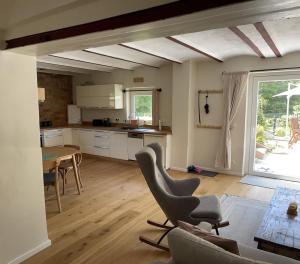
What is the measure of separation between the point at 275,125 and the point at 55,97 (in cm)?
575

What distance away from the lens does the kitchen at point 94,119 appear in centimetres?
577

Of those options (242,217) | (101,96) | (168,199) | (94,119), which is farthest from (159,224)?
(94,119)

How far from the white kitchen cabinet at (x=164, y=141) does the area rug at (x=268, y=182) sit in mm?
1580

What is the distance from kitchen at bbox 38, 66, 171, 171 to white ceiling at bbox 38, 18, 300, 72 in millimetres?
1303

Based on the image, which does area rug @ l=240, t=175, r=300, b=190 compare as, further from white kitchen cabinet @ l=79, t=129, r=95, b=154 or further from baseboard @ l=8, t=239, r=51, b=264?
white kitchen cabinet @ l=79, t=129, r=95, b=154

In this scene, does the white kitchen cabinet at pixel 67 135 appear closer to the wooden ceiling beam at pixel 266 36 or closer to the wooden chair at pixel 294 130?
the wooden ceiling beam at pixel 266 36

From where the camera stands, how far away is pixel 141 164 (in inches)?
99.7

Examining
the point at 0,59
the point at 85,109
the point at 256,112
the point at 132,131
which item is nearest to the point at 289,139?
the point at 256,112

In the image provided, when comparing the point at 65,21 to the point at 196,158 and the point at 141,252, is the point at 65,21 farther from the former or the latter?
the point at 196,158

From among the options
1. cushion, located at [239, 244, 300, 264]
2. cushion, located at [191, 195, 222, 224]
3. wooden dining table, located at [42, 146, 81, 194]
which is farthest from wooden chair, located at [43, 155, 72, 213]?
cushion, located at [239, 244, 300, 264]

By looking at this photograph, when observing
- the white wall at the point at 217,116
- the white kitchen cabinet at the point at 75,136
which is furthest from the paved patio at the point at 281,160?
the white kitchen cabinet at the point at 75,136

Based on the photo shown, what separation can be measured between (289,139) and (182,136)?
2060 mm

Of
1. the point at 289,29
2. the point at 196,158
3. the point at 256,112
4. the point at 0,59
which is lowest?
the point at 196,158

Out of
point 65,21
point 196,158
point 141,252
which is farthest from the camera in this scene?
point 196,158
